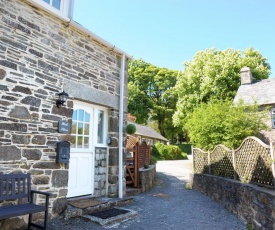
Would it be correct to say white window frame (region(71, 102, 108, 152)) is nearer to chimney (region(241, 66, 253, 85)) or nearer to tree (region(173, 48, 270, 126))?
tree (region(173, 48, 270, 126))

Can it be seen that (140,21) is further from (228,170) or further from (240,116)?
(228,170)

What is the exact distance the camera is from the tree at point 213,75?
2270cm

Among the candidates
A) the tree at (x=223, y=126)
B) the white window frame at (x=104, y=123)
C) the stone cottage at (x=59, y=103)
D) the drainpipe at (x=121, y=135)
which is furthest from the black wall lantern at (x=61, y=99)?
the tree at (x=223, y=126)

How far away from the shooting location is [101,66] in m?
6.35

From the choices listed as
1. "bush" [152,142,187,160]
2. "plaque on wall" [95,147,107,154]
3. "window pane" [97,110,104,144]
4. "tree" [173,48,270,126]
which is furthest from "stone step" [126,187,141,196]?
"bush" [152,142,187,160]

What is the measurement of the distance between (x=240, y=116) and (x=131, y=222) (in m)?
6.05

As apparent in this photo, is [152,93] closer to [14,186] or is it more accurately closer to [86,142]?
[86,142]

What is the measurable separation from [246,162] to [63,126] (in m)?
4.69

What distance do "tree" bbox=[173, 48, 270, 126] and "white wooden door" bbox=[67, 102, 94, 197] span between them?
1757 cm

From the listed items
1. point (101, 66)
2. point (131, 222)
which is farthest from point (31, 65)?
point (131, 222)

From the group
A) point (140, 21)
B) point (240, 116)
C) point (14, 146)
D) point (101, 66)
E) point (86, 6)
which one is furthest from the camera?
point (140, 21)

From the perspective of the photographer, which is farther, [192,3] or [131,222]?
[192,3]

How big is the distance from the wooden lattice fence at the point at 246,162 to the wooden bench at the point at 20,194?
4434mm

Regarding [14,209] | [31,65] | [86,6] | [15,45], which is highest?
[86,6]
